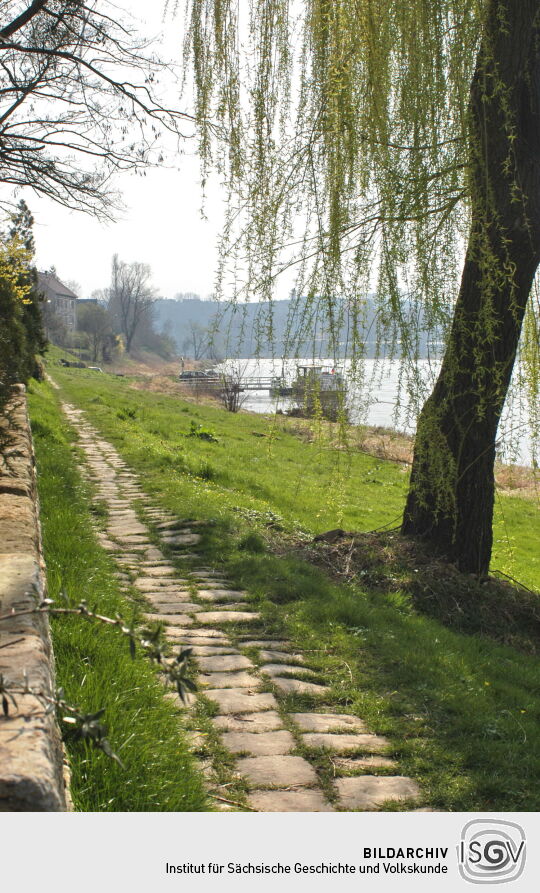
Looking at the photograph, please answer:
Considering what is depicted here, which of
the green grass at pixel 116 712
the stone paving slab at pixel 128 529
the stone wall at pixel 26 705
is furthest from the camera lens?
the stone paving slab at pixel 128 529

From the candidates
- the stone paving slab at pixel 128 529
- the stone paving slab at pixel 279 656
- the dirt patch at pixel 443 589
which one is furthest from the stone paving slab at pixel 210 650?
the stone paving slab at pixel 128 529

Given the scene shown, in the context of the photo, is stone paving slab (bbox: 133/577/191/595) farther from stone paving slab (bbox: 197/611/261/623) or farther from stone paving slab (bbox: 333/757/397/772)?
stone paving slab (bbox: 333/757/397/772)

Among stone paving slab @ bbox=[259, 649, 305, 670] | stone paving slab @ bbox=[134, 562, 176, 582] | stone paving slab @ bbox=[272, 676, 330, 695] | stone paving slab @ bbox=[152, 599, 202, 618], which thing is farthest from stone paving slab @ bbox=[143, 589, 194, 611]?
stone paving slab @ bbox=[272, 676, 330, 695]

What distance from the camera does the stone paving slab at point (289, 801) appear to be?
92.0 inches

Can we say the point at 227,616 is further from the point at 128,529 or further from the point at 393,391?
the point at 128,529

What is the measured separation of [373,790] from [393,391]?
1892 millimetres

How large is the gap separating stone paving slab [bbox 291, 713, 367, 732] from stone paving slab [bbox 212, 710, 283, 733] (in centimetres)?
10

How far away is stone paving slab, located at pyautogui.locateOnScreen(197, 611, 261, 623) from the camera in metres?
4.13

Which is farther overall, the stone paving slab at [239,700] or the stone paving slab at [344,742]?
the stone paving slab at [239,700]

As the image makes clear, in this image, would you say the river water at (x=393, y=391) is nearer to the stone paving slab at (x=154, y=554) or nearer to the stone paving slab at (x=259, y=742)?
the stone paving slab at (x=259, y=742)

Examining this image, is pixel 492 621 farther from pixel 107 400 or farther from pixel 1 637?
pixel 107 400

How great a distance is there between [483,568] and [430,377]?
2.53 m

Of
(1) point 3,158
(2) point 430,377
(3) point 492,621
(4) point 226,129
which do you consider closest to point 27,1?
(1) point 3,158

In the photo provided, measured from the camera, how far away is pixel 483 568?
17.7 feet
